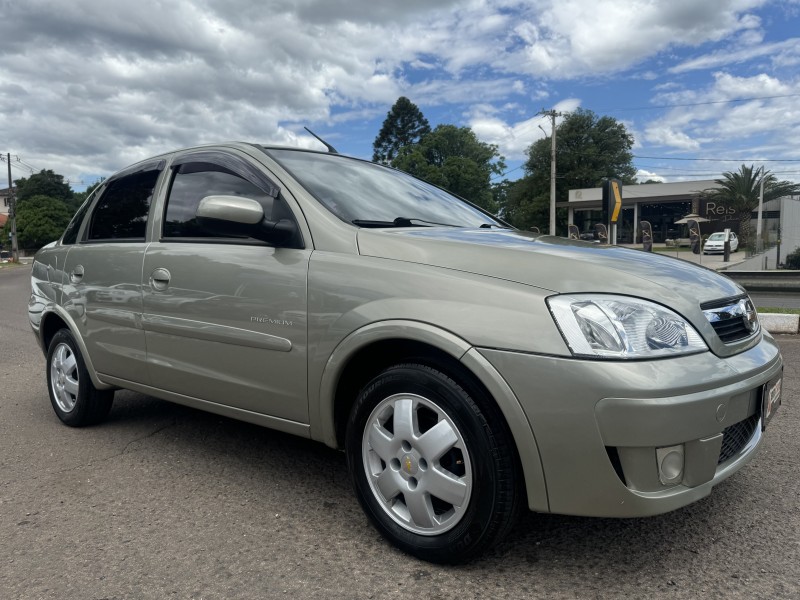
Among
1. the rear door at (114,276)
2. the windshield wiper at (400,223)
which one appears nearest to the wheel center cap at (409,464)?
the windshield wiper at (400,223)

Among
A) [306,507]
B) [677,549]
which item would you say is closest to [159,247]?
[306,507]

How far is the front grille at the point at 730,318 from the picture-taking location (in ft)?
7.18

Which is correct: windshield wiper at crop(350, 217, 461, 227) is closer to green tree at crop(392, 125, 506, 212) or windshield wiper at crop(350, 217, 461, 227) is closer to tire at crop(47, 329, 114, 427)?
tire at crop(47, 329, 114, 427)

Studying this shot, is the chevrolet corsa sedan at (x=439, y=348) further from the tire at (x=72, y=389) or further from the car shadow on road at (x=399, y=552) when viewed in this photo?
the tire at (x=72, y=389)

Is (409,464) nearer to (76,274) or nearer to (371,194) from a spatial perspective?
(371,194)

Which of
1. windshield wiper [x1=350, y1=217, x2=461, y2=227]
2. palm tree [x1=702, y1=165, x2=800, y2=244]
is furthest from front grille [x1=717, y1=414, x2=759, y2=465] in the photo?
palm tree [x1=702, y1=165, x2=800, y2=244]

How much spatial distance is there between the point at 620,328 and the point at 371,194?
155cm

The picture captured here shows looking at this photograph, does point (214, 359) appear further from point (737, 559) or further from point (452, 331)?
point (737, 559)

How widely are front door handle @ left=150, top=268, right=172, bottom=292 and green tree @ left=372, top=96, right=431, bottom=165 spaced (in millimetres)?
70254

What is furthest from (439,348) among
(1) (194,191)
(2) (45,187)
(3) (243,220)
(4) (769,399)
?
(2) (45,187)

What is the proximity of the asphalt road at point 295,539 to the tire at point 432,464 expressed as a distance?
14cm

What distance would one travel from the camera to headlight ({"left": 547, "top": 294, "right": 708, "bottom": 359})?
192 cm

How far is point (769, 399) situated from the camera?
7.68ft

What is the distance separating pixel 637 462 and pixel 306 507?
1514 mm
